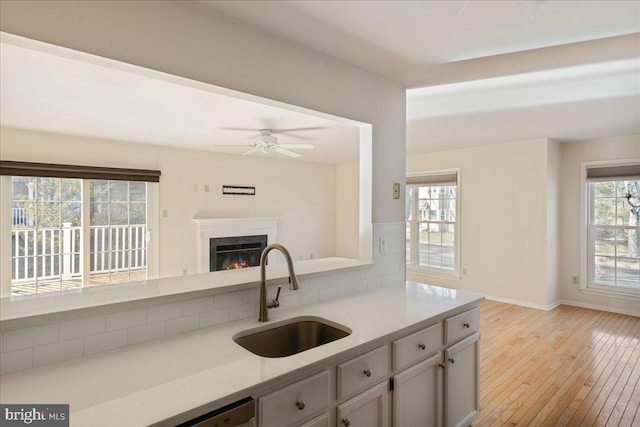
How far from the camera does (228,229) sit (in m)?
6.37

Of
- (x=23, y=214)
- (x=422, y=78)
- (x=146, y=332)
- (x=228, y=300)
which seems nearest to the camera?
(x=146, y=332)

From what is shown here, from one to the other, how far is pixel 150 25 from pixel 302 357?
1576mm

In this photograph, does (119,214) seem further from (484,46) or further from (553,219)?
(553,219)

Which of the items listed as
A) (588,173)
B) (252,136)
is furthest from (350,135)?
(588,173)

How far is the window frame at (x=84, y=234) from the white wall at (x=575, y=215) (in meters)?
6.32

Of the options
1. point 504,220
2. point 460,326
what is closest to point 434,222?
point 504,220

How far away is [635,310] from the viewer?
4.73 meters

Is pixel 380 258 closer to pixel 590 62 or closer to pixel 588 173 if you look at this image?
pixel 590 62

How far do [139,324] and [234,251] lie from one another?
5.03 meters

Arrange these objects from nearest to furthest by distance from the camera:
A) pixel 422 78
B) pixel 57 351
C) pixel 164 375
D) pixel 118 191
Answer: pixel 164 375, pixel 57 351, pixel 422 78, pixel 118 191

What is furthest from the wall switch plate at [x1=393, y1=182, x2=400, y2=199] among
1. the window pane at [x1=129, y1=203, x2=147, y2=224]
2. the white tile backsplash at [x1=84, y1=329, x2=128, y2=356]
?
the window pane at [x1=129, y1=203, x2=147, y2=224]

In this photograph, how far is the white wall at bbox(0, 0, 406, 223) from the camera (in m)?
1.37

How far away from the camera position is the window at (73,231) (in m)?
4.68

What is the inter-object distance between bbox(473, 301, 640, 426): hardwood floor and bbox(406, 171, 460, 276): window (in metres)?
1.55
